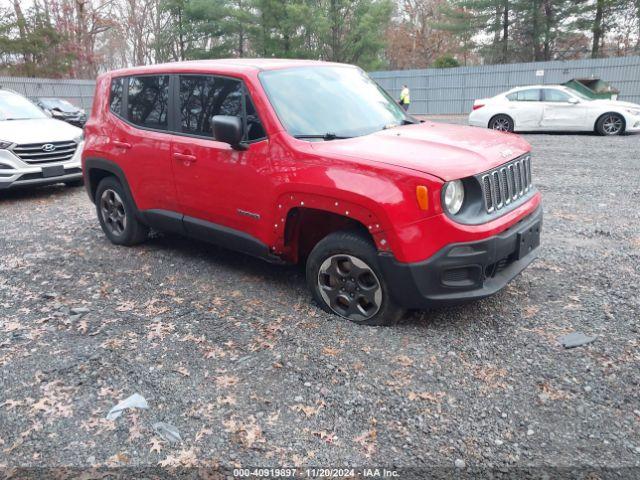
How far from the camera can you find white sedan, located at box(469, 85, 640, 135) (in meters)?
14.1

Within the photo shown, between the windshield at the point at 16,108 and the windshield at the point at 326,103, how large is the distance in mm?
6772

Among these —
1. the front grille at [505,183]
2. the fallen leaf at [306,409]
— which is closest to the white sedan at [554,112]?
the front grille at [505,183]

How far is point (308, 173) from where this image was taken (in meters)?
3.65

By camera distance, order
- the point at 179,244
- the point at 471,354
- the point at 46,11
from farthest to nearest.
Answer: the point at 46,11 → the point at 179,244 → the point at 471,354

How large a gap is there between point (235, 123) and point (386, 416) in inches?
90.3

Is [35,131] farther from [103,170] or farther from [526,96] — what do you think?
[526,96]

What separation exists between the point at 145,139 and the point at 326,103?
1.82 m

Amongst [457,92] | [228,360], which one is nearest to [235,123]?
[228,360]

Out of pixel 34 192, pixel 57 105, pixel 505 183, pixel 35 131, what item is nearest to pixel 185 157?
pixel 505 183

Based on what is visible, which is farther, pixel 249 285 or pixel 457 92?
pixel 457 92

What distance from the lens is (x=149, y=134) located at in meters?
4.89

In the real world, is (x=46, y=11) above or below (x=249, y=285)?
above

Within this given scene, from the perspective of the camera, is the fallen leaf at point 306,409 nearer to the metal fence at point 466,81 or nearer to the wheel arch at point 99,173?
the wheel arch at point 99,173

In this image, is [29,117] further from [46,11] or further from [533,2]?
[46,11]
